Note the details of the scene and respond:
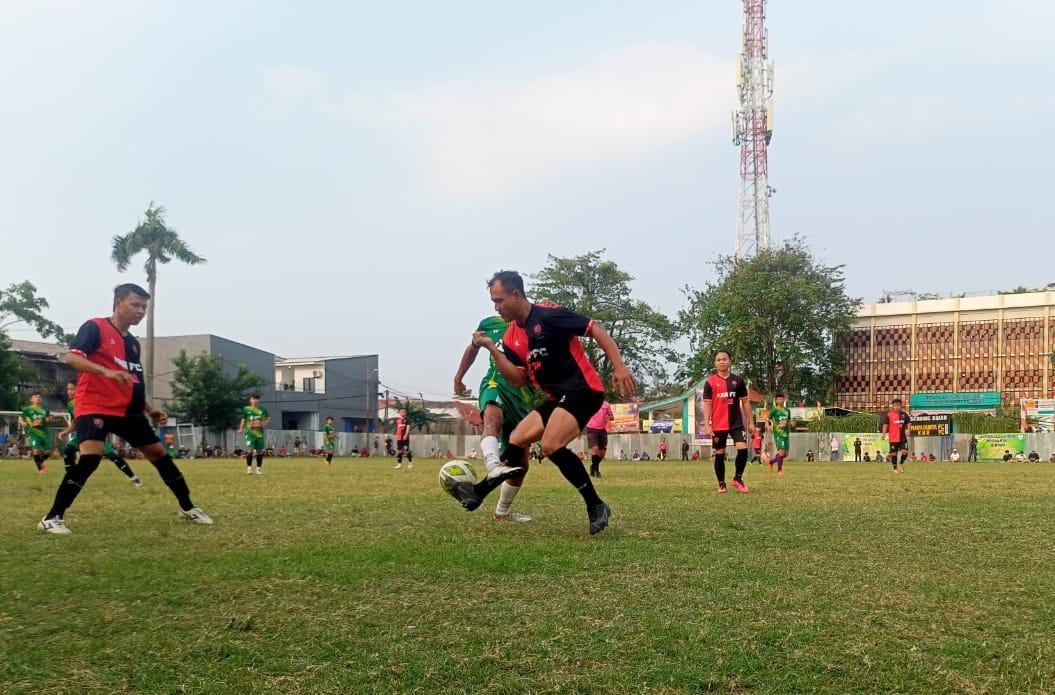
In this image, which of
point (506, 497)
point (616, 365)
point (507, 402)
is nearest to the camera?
point (616, 365)

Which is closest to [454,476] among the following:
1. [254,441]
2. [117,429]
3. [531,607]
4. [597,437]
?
[117,429]

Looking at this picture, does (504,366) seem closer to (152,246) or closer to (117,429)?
(117,429)

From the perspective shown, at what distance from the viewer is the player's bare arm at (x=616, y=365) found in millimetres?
6766

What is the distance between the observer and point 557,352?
714cm

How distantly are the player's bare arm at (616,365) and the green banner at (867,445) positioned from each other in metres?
41.6

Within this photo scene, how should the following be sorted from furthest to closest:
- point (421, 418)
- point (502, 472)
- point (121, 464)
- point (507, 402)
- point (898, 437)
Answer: point (421, 418) → point (898, 437) → point (121, 464) → point (507, 402) → point (502, 472)

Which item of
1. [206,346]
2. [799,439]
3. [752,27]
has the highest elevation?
[752,27]

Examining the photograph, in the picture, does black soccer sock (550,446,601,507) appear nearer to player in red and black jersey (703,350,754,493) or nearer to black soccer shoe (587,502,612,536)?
black soccer shoe (587,502,612,536)

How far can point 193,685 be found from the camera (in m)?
3.15

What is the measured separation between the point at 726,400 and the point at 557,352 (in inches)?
276

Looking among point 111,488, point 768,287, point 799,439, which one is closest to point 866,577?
point 111,488

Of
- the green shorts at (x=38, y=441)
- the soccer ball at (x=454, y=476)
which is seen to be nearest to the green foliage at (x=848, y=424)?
the green shorts at (x=38, y=441)

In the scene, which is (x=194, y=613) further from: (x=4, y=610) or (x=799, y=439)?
(x=799, y=439)

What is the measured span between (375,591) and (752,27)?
65.0 metres
